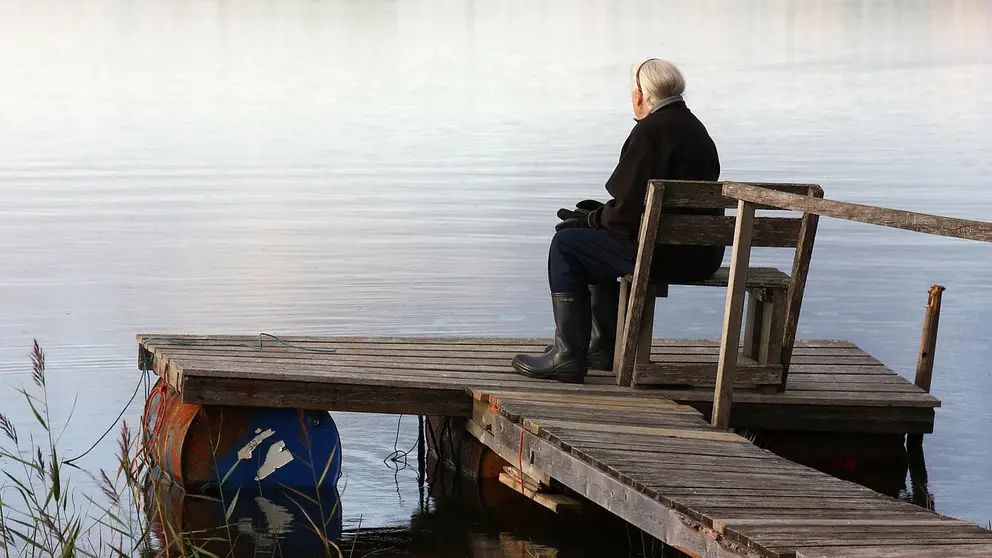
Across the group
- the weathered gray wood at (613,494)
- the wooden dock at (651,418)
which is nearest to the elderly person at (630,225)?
the wooden dock at (651,418)

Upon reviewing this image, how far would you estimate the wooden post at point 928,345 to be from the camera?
8016 millimetres

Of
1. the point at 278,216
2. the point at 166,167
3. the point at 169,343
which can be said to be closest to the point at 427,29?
the point at 166,167

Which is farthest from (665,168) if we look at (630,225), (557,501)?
(557,501)

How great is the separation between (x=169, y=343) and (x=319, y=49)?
31.0m

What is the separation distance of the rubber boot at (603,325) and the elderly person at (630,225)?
0.14m

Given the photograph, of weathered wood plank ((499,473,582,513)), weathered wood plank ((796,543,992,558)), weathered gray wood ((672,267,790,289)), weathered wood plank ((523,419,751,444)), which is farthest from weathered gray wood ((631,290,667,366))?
weathered wood plank ((796,543,992,558))

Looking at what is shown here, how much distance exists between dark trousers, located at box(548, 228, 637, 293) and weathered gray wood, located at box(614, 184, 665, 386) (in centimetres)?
13

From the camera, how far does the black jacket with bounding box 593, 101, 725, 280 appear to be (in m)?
6.86

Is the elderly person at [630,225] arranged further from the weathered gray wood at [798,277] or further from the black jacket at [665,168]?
the weathered gray wood at [798,277]

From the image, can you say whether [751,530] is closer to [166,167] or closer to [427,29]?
[166,167]

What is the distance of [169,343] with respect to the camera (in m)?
7.66

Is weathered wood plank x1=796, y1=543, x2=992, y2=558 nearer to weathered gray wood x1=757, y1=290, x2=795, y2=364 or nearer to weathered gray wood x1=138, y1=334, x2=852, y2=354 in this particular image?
weathered gray wood x1=757, y1=290, x2=795, y2=364

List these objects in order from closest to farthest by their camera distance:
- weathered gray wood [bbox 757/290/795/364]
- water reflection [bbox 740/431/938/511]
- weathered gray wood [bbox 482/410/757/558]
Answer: weathered gray wood [bbox 482/410/757/558] < weathered gray wood [bbox 757/290/795/364] < water reflection [bbox 740/431/938/511]

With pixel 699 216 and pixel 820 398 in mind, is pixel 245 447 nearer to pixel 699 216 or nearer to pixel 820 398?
pixel 699 216
